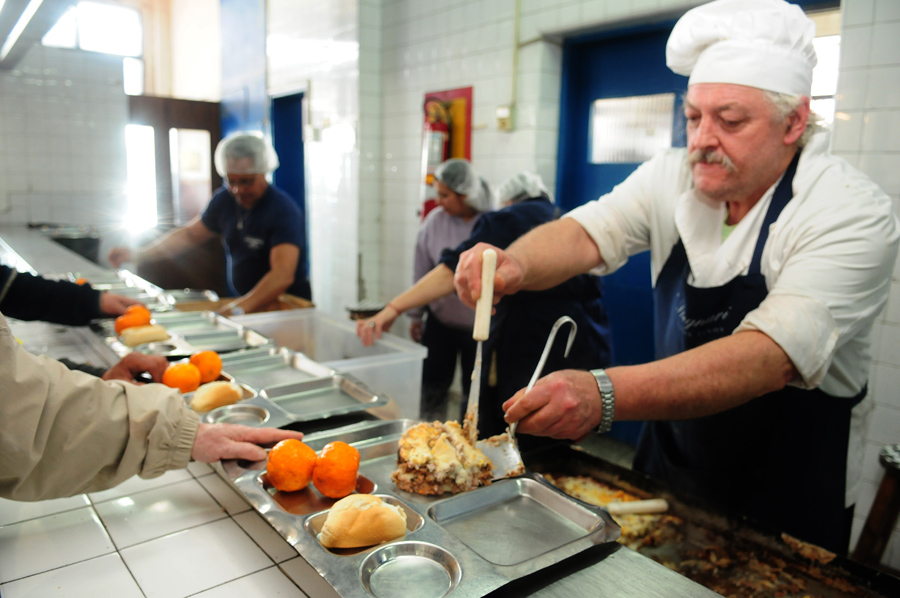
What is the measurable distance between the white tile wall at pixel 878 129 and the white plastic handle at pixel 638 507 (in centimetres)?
187

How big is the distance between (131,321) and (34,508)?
3.75 ft

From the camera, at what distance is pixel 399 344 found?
2459 mm

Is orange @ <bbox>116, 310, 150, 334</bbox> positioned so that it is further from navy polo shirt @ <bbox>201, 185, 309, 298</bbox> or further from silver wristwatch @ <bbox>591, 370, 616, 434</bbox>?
silver wristwatch @ <bbox>591, 370, 616, 434</bbox>

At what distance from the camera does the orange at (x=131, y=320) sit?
90.2 inches

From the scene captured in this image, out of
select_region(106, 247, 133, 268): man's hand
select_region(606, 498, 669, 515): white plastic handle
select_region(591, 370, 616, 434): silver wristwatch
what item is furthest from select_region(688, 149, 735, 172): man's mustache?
select_region(106, 247, 133, 268): man's hand

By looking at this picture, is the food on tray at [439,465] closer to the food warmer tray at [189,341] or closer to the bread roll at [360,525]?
the bread roll at [360,525]

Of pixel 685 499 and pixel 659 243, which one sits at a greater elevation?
pixel 659 243

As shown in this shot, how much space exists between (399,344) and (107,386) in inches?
53.6

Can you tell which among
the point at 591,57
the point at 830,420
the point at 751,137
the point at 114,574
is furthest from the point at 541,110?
the point at 114,574

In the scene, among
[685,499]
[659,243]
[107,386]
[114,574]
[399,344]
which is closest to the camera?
[114,574]

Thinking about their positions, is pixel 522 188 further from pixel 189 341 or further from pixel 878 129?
pixel 189 341

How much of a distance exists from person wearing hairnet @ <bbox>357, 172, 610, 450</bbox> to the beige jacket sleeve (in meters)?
1.35

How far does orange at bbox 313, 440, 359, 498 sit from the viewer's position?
1196 mm

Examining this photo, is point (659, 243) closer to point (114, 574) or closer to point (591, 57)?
point (114, 574)
